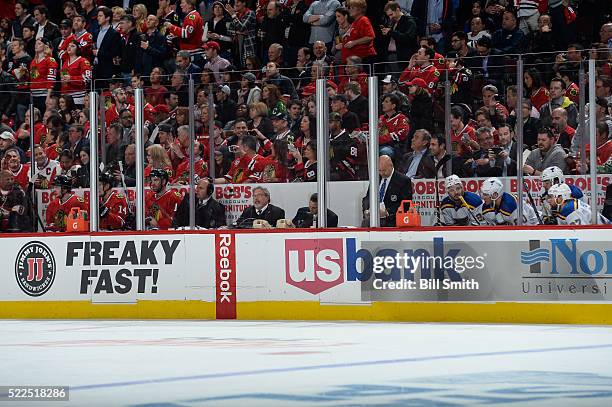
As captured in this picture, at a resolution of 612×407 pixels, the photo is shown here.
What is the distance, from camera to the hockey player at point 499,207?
40.9 ft

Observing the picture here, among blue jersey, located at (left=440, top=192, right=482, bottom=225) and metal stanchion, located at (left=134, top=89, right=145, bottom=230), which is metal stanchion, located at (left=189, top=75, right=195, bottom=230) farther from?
blue jersey, located at (left=440, top=192, right=482, bottom=225)

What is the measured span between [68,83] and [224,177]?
9.11ft

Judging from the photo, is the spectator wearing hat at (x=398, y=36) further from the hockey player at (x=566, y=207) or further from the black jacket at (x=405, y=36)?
the hockey player at (x=566, y=207)

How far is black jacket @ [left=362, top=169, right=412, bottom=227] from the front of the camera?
12.7 meters

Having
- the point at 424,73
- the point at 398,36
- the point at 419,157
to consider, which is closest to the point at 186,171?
the point at 419,157

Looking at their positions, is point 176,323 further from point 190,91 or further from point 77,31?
point 77,31

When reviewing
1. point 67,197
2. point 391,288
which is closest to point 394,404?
point 391,288

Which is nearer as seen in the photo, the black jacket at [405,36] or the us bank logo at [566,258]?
the us bank logo at [566,258]

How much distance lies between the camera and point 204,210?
1373 centimetres

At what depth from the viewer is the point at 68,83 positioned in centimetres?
1497

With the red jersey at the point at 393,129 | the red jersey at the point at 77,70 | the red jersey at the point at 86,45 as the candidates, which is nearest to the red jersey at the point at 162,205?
the red jersey at the point at 393,129

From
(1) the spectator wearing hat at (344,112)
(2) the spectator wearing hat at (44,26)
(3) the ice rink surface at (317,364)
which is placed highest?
(2) the spectator wearing hat at (44,26)

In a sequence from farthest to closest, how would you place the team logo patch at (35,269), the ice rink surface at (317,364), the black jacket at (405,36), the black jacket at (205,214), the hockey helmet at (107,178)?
1. the black jacket at (405,36)
2. the team logo patch at (35,269)
3. the hockey helmet at (107,178)
4. the black jacket at (205,214)
5. the ice rink surface at (317,364)

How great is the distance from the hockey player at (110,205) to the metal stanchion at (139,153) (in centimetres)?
24
